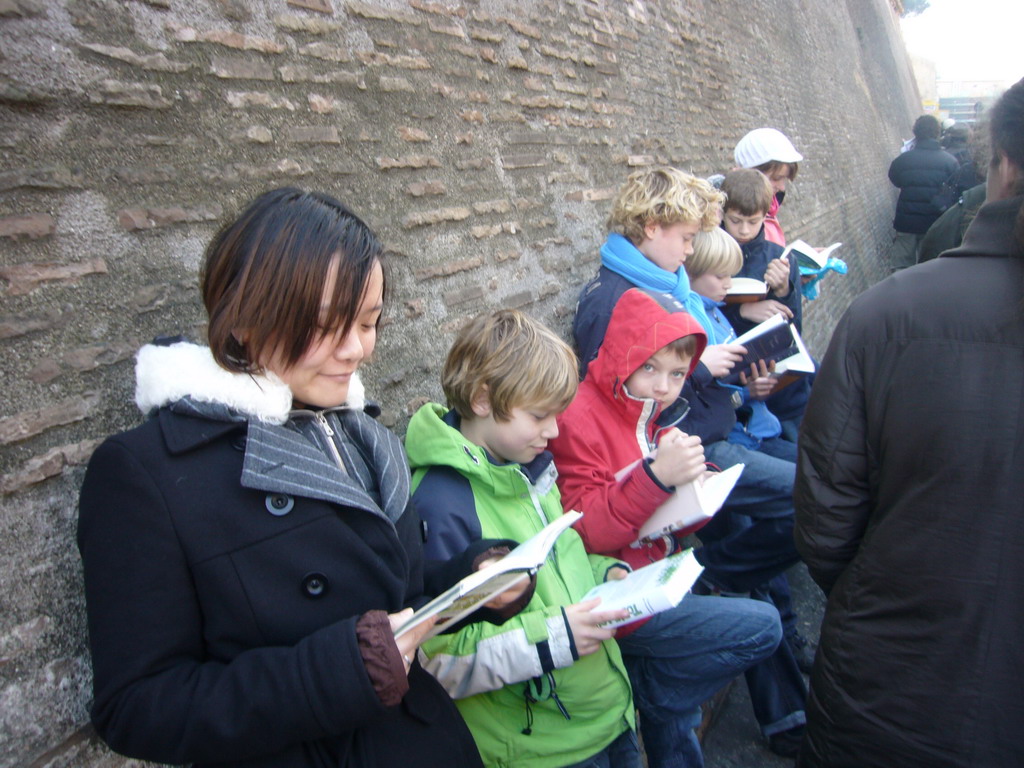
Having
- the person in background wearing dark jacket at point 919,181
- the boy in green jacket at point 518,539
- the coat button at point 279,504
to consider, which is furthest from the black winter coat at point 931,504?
the person in background wearing dark jacket at point 919,181

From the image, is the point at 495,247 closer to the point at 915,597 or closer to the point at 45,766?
the point at 915,597

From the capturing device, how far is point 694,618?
2105 millimetres

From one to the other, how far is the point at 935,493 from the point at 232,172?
1886 millimetres

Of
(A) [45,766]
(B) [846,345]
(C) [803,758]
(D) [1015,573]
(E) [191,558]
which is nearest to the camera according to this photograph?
(E) [191,558]

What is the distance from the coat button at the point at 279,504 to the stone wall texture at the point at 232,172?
50 cm

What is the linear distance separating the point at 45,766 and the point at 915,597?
1724 mm

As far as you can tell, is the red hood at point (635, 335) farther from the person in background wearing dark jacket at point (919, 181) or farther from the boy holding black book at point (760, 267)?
the person in background wearing dark jacket at point (919, 181)

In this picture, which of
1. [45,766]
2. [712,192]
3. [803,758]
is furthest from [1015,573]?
[712,192]

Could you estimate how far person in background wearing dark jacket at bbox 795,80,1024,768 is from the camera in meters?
1.39

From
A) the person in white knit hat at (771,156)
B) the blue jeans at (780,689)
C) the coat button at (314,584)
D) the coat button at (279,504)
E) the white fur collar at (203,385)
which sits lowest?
the blue jeans at (780,689)

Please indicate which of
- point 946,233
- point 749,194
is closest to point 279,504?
point 749,194

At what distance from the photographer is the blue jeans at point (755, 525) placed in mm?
2812

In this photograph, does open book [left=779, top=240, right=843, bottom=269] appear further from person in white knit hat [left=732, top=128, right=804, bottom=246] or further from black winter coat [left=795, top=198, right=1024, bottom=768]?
black winter coat [left=795, top=198, right=1024, bottom=768]

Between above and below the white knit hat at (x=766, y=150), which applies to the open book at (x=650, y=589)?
below
